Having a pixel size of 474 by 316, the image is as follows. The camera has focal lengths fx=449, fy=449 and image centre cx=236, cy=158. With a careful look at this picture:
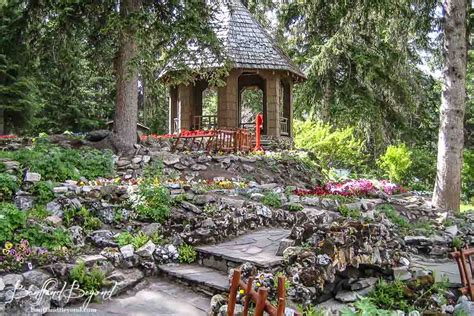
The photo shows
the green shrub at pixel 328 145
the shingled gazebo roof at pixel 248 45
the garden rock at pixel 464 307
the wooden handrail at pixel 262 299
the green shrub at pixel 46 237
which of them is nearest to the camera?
the wooden handrail at pixel 262 299

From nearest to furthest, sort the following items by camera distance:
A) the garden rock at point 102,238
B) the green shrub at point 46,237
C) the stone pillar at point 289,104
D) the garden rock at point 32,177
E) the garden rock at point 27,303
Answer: the garden rock at point 27,303 → the green shrub at point 46,237 → the garden rock at point 102,238 → the garden rock at point 32,177 → the stone pillar at point 289,104

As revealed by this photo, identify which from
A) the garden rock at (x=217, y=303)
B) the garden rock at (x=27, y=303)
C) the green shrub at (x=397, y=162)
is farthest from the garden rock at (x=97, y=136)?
the green shrub at (x=397, y=162)

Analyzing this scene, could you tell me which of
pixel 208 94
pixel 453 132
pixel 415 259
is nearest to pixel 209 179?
pixel 415 259

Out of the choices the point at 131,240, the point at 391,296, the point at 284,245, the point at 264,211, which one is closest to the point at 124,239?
the point at 131,240

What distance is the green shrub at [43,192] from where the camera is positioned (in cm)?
610

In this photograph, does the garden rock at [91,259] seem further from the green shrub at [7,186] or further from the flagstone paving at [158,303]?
the green shrub at [7,186]

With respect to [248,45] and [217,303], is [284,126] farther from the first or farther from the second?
[217,303]

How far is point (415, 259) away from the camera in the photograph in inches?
265

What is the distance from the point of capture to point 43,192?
6137 mm

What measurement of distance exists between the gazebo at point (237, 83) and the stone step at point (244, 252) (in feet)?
29.8

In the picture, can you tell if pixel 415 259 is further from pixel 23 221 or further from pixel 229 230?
pixel 23 221

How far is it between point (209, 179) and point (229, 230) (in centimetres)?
295

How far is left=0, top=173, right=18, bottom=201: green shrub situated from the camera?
6.02m

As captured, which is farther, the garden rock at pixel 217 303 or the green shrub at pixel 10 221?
the green shrub at pixel 10 221
